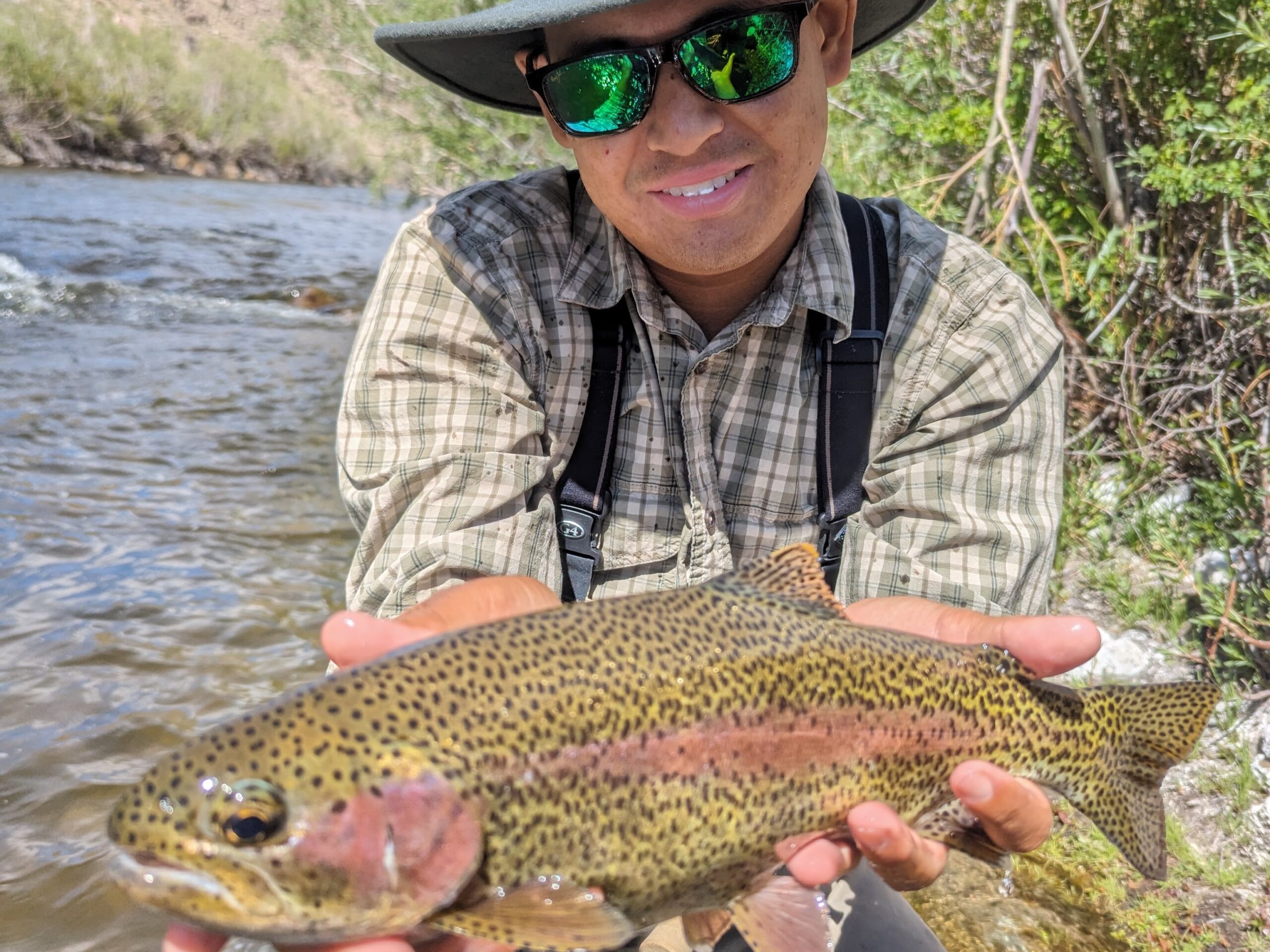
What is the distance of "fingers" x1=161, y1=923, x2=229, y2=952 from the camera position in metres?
1.63

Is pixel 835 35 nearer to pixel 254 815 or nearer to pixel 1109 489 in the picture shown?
pixel 254 815

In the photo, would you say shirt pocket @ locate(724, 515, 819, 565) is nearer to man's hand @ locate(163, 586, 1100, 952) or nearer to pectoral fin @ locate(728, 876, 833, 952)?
man's hand @ locate(163, 586, 1100, 952)

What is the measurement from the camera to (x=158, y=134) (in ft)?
89.2

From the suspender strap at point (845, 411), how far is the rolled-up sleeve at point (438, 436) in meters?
0.76

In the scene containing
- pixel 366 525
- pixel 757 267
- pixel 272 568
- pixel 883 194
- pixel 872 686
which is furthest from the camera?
pixel 272 568

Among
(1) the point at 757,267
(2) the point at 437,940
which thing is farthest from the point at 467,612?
(1) the point at 757,267

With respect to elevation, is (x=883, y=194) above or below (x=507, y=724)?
above

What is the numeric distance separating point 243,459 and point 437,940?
6509 mm

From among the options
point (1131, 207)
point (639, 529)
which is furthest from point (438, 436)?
point (1131, 207)

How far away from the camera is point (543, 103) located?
9.62 ft

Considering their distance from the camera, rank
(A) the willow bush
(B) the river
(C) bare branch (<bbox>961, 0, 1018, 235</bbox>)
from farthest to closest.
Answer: (C) bare branch (<bbox>961, 0, 1018, 235</bbox>) → (A) the willow bush → (B) the river

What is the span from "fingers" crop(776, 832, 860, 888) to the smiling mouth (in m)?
1.63

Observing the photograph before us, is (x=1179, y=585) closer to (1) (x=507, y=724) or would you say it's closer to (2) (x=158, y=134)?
(1) (x=507, y=724)

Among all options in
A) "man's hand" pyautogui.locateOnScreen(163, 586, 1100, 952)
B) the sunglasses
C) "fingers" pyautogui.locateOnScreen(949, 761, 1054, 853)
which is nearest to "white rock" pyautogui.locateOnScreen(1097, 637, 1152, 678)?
"man's hand" pyautogui.locateOnScreen(163, 586, 1100, 952)
